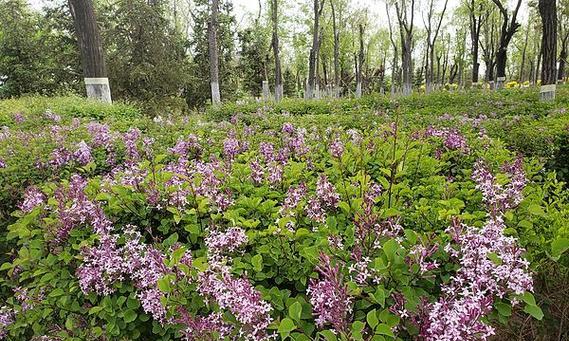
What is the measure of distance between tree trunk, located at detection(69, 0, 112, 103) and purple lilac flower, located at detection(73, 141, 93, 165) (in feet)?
31.0

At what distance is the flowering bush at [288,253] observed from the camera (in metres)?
1.45

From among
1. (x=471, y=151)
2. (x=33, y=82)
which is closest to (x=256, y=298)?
(x=471, y=151)

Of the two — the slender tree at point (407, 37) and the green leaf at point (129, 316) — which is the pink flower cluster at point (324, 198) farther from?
the slender tree at point (407, 37)

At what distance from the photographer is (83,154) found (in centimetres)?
377

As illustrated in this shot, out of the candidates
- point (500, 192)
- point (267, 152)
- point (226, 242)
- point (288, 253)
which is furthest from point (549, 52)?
point (226, 242)

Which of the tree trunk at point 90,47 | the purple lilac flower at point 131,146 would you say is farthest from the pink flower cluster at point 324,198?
the tree trunk at point 90,47

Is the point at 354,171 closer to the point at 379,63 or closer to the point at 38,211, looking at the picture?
the point at 38,211

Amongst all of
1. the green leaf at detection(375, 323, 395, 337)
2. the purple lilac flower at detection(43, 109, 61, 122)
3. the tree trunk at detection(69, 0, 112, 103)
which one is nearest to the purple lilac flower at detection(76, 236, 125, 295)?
the green leaf at detection(375, 323, 395, 337)

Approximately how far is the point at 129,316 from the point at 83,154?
2291 millimetres

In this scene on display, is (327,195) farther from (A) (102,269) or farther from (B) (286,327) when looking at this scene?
(A) (102,269)

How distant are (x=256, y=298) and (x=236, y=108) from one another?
1210 cm

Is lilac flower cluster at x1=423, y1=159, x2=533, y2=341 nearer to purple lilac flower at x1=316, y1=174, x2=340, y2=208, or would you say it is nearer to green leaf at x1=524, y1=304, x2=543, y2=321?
green leaf at x1=524, y1=304, x2=543, y2=321

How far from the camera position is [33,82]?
23.7 meters

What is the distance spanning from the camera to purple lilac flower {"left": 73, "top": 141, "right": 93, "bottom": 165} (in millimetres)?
3766
